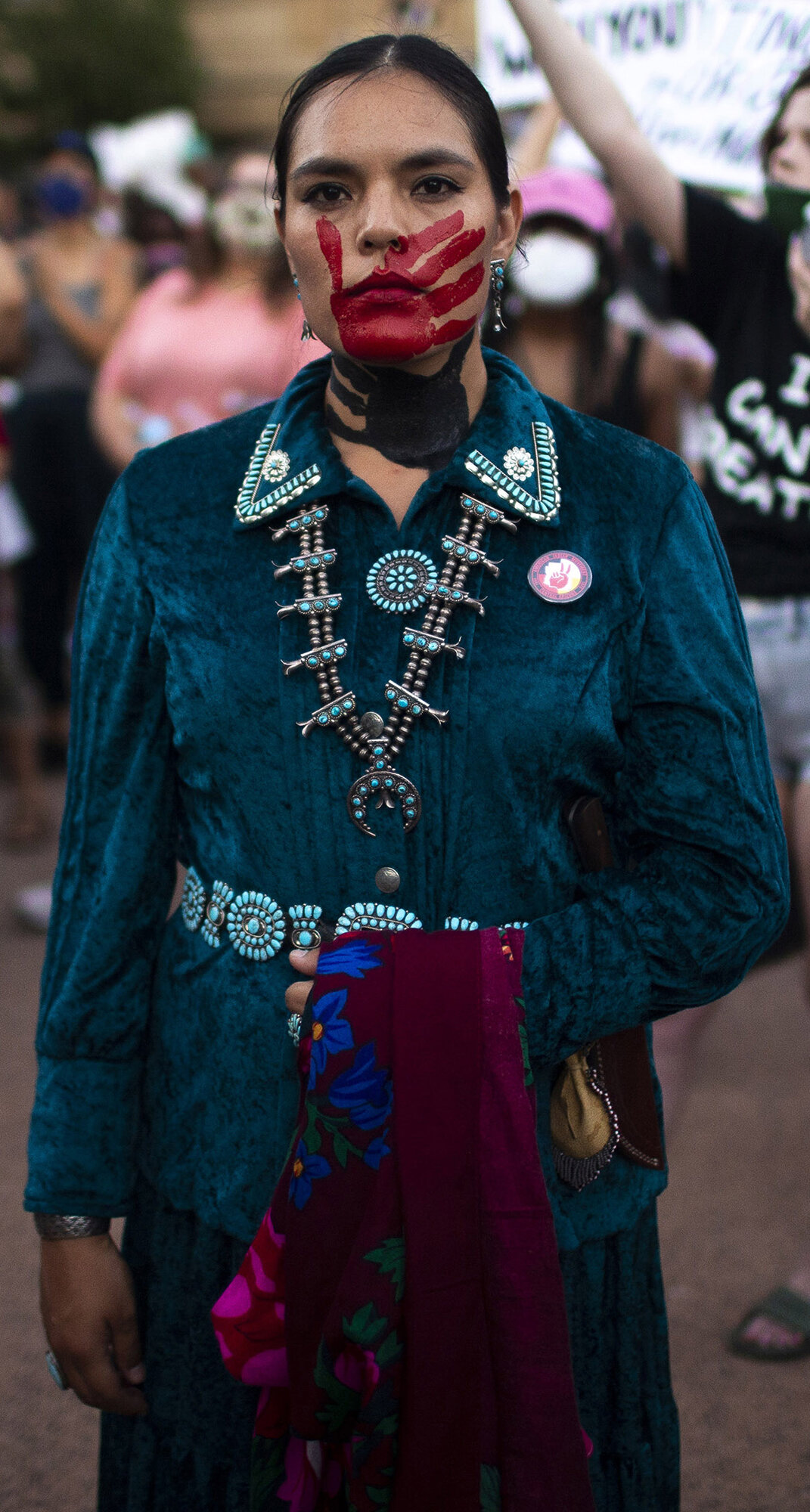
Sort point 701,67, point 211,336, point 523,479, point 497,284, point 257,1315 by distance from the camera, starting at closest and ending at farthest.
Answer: point 257,1315 < point 523,479 < point 497,284 < point 701,67 < point 211,336

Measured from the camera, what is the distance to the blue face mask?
21.8 ft


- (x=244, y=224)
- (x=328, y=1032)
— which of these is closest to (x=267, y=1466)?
(x=328, y=1032)

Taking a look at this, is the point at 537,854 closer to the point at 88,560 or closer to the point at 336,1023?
the point at 336,1023

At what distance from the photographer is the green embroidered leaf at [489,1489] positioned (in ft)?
4.50

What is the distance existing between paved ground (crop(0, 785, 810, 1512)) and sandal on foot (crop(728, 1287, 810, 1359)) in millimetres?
28

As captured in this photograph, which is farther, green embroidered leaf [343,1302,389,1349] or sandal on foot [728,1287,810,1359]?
sandal on foot [728,1287,810,1359]

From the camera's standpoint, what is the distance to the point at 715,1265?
3.18 m

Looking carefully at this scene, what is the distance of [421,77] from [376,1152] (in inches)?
41.4

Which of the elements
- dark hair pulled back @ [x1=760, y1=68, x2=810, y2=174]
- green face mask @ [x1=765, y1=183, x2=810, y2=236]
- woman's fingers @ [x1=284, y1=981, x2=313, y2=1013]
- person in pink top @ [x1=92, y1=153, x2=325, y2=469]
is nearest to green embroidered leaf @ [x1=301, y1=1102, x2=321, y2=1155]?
woman's fingers @ [x1=284, y1=981, x2=313, y2=1013]

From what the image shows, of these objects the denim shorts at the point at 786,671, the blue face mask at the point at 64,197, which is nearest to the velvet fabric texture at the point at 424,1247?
the denim shorts at the point at 786,671

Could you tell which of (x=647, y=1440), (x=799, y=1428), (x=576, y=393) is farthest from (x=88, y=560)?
(x=576, y=393)

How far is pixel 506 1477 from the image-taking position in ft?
4.53

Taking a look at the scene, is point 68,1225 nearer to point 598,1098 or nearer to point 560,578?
point 598,1098

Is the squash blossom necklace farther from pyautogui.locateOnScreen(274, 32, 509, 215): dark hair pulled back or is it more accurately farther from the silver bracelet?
the silver bracelet
